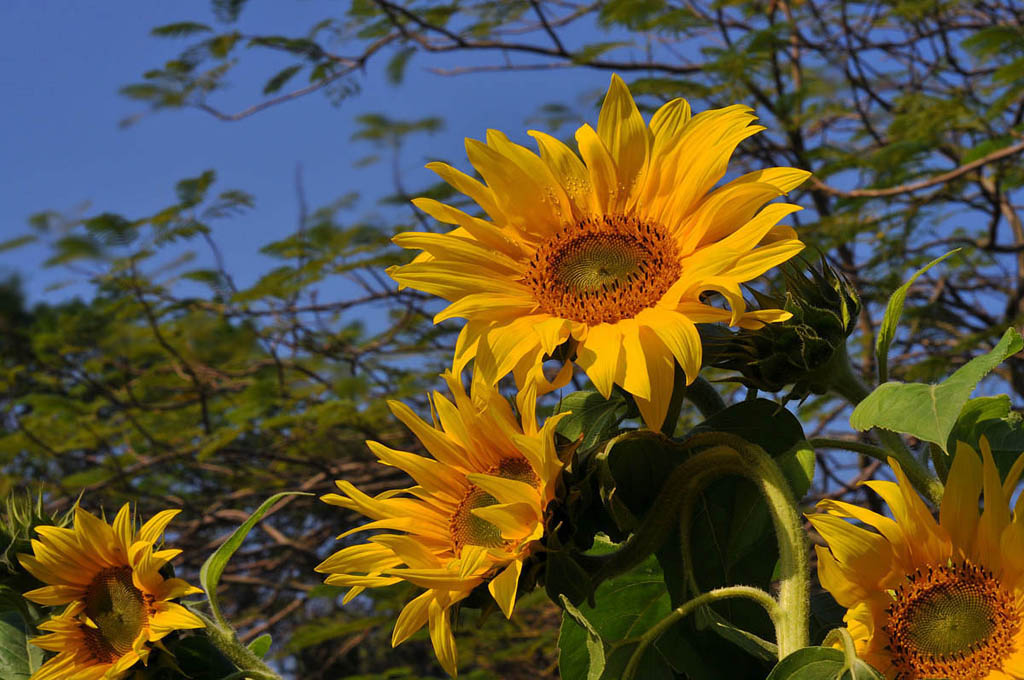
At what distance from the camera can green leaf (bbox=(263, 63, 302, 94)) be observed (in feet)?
11.0

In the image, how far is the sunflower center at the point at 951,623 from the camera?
1.37ft

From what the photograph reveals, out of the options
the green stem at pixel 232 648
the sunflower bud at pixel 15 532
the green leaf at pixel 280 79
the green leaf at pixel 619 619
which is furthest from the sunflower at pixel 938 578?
the green leaf at pixel 280 79

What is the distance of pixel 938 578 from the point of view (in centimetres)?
43

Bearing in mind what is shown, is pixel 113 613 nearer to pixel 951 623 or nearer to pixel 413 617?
pixel 413 617

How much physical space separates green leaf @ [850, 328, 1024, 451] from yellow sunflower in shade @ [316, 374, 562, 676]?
0.43 feet

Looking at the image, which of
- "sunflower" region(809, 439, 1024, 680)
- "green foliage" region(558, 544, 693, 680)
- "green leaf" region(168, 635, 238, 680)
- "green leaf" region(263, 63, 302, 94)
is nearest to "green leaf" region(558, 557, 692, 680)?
"green foliage" region(558, 544, 693, 680)

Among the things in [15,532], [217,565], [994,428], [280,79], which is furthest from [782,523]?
[280,79]

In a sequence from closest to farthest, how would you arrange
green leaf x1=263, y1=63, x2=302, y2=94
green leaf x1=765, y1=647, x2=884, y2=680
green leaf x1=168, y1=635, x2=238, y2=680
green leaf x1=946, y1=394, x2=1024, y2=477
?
green leaf x1=765, y1=647, x2=884, y2=680 < green leaf x1=946, y1=394, x2=1024, y2=477 < green leaf x1=168, y1=635, x2=238, y2=680 < green leaf x1=263, y1=63, x2=302, y2=94

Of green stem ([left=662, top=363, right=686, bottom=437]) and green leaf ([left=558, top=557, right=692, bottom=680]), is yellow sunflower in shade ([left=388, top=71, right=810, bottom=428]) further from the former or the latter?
green leaf ([left=558, top=557, right=692, bottom=680])

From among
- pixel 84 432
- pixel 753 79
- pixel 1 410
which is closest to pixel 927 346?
pixel 753 79

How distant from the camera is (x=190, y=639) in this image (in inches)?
22.4

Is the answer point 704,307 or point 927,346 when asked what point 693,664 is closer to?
point 704,307

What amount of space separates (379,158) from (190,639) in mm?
2938

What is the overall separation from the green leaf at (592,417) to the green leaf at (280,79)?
311 cm
